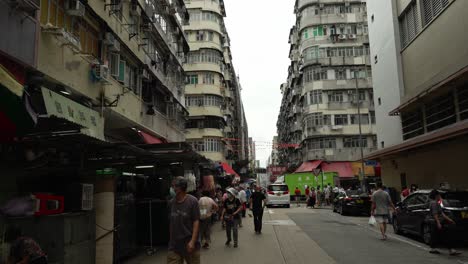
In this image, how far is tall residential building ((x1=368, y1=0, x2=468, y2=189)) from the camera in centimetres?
1698

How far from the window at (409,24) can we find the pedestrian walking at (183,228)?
20.0 metres

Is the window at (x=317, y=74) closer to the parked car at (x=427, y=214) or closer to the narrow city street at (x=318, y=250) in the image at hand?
the narrow city street at (x=318, y=250)

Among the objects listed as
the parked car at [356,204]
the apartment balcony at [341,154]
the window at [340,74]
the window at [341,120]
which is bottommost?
the parked car at [356,204]

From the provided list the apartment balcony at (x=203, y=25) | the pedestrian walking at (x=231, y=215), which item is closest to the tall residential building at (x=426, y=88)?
the pedestrian walking at (x=231, y=215)

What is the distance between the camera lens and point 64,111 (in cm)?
925

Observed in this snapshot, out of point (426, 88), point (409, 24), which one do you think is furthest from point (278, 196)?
point (426, 88)

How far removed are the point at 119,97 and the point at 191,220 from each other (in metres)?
11.0

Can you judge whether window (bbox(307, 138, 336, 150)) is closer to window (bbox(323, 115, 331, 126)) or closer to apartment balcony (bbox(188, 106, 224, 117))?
window (bbox(323, 115, 331, 126))

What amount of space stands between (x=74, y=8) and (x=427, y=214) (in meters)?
11.9

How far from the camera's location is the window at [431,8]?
19.1 m

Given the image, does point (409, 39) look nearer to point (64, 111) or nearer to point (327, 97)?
point (64, 111)

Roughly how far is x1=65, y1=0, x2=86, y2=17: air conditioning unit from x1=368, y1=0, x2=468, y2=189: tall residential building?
1251 centimetres

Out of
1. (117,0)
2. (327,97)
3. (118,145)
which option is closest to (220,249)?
(118,145)

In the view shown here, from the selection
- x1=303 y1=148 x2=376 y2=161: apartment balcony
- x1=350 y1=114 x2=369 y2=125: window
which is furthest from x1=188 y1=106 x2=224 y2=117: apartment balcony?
x1=350 y1=114 x2=369 y2=125: window
